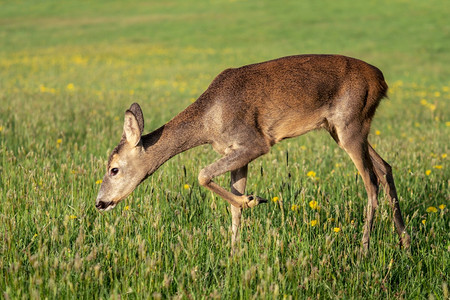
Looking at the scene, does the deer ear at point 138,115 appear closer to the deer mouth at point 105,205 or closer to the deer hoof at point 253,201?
the deer mouth at point 105,205

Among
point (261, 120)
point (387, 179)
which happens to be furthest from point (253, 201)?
point (387, 179)

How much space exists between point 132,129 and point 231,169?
950 mm

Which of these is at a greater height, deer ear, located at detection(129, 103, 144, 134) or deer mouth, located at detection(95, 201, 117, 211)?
deer ear, located at detection(129, 103, 144, 134)

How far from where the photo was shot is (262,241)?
15.0ft

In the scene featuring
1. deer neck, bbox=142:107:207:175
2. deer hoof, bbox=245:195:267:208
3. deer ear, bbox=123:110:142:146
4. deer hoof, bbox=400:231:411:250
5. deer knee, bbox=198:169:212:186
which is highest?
deer ear, bbox=123:110:142:146

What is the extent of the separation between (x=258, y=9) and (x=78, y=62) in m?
23.4

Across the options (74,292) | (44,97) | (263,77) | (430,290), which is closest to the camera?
(74,292)

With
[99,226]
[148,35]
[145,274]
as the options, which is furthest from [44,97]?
[148,35]

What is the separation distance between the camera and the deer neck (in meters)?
5.39

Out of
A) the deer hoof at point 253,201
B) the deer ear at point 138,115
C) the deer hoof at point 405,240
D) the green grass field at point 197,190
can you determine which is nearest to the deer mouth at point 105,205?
the green grass field at point 197,190

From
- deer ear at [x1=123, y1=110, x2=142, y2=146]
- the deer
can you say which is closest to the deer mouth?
the deer

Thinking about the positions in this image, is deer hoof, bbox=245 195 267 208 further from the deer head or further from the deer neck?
the deer head

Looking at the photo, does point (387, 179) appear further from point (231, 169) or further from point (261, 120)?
point (231, 169)

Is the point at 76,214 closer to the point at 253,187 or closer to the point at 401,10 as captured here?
the point at 253,187
